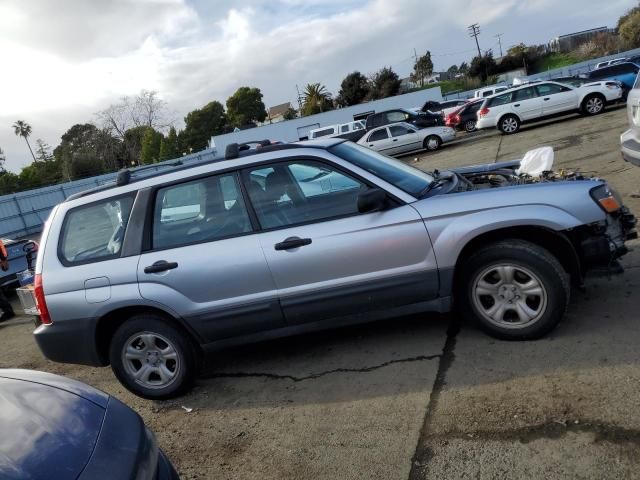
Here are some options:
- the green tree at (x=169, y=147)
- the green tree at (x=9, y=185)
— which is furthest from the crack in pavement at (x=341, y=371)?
the green tree at (x=169, y=147)

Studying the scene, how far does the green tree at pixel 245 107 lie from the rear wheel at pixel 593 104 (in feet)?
189

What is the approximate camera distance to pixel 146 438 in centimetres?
229

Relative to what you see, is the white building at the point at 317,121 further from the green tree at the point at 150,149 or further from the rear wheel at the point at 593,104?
the rear wheel at the point at 593,104

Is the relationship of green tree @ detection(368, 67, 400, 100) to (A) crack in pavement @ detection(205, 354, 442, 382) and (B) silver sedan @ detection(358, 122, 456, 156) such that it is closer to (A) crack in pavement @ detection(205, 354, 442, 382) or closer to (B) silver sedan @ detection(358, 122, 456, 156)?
(B) silver sedan @ detection(358, 122, 456, 156)

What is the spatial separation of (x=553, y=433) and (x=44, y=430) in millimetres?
2477

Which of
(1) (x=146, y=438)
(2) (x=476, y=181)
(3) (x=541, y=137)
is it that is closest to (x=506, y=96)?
(3) (x=541, y=137)

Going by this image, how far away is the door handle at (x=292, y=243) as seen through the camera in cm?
371

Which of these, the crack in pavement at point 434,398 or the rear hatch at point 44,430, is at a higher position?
the rear hatch at point 44,430

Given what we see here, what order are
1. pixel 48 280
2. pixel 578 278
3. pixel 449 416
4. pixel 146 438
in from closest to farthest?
pixel 146 438 < pixel 449 416 < pixel 578 278 < pixel 48 280

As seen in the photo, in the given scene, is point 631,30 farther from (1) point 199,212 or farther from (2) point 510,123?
(1) point 199,212

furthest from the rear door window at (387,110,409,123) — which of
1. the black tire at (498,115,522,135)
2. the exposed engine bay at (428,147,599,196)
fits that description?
the exposed engine bay at (428,147,599,196)

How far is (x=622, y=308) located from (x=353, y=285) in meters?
2.07

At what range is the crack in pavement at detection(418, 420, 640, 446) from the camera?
2.62m

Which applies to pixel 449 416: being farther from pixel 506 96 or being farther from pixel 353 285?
Answer: pixel 506 96
